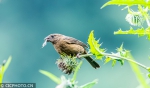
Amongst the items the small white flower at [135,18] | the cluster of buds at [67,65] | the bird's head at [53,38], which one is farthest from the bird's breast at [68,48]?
the small white flower at [135,18]

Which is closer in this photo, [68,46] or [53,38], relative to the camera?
[68,46]

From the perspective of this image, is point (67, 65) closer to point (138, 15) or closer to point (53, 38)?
point (138, 15)

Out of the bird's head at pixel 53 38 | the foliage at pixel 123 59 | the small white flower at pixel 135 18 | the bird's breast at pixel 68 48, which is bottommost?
the foliage at pixel 123 59

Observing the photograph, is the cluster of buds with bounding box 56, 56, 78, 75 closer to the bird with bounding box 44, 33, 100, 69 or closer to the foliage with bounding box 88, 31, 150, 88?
the foliage with bounding box 88, 31, 150, 88

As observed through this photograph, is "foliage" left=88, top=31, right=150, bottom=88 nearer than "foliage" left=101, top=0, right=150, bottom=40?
Yes

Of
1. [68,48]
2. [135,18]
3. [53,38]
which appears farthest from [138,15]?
[53,38]

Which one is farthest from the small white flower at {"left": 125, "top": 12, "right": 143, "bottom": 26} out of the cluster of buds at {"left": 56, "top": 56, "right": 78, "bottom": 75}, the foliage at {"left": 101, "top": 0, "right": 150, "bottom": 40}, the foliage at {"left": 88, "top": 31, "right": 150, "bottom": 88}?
the cluster of buds at {"left": 56, "top": 56, "right": 78, "bottom": 75}

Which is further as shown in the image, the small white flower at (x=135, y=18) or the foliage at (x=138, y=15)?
→ the small white flower at (x=135, y=18)

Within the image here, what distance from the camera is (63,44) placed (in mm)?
4582

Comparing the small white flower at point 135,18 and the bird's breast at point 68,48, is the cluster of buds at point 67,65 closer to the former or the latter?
the small white flower at point 135,18

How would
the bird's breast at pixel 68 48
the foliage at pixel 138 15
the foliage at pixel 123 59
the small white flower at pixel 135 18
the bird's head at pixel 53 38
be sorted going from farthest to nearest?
the bird's head at pixel 53 38, the bird's breast at pixel 68 48, the small white flower at pixel 135 18, the foliage at pixel 138 15, the foliage at pixel 123 59

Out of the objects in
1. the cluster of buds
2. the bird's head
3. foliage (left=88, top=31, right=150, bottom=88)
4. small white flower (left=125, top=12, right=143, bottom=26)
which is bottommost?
foliage (left=88, top=31, right=150, bottom=88)

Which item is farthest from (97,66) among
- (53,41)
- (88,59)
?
(53,41)

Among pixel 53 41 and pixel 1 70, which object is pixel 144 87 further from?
pixel 53 41
